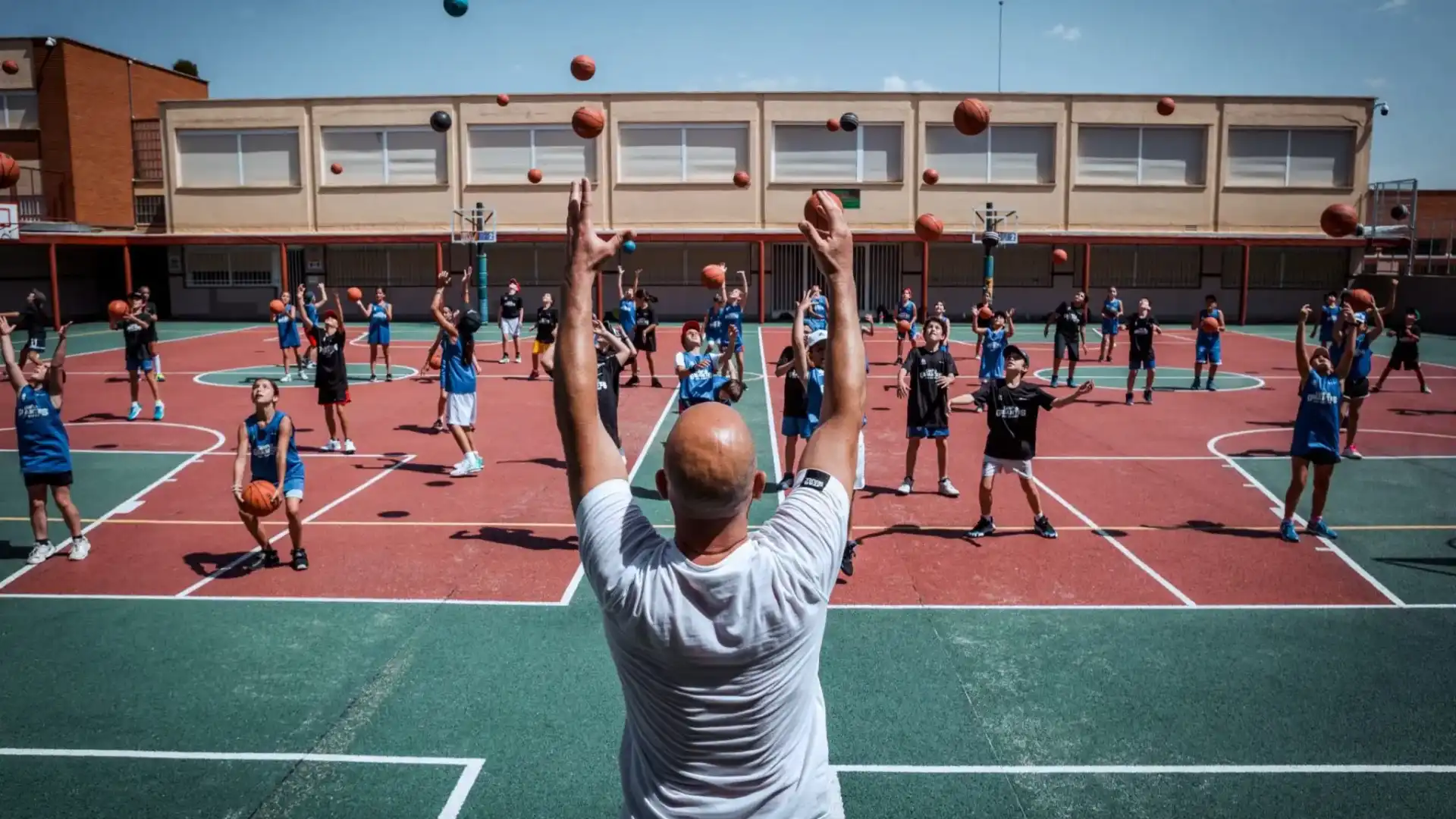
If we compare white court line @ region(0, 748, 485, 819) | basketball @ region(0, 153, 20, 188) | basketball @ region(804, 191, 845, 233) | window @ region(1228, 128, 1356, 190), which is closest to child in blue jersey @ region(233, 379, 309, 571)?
white court line @ region(0, 748, 485, 819)

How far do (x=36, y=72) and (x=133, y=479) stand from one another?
126 ft

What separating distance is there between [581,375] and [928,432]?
1054 centimetres

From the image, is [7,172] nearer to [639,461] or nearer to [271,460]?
[271,460]

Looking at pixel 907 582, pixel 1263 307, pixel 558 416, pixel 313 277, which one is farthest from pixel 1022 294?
pixel 558 416

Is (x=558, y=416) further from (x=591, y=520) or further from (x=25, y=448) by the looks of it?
(x=25, y=448)

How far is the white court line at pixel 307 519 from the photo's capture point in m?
9.67

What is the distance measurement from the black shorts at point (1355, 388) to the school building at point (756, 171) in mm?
26798

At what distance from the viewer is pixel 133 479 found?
1391 cm

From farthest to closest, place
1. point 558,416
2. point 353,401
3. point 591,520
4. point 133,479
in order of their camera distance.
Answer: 1. point 353,401
2. point 133,479
3. point 558,416
4. point 591,520

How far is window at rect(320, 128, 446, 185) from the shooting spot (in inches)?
1690

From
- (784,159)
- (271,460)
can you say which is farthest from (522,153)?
(271,460)

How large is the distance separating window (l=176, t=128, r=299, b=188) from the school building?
7 cm

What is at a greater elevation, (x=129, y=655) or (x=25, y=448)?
(x=25, y=448)

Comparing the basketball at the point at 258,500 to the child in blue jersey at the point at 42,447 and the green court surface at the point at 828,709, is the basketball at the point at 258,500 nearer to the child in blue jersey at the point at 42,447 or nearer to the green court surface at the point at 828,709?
the green court surface at the point at 828,709
